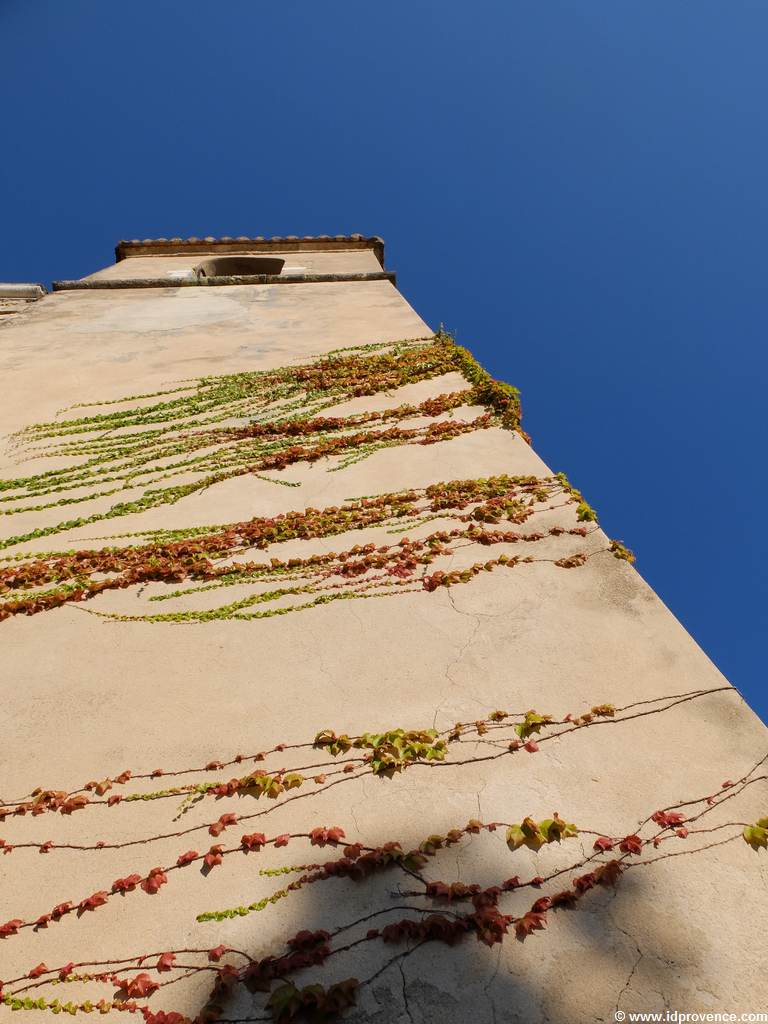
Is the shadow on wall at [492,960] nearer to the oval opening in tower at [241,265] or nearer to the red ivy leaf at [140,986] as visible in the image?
the red ivy leaf at [140,986]

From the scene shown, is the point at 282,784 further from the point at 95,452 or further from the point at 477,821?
the point at 95,452

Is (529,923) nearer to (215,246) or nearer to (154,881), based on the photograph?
(154,881)

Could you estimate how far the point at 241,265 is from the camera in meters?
14.2

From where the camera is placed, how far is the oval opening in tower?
13.8 metres

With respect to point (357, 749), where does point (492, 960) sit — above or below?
below

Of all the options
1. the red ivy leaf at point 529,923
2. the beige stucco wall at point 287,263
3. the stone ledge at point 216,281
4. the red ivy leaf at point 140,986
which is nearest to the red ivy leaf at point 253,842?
the red ivy leaf at point 140,986

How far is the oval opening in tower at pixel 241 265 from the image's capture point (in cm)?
1379

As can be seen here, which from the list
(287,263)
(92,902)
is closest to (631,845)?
(92,902)

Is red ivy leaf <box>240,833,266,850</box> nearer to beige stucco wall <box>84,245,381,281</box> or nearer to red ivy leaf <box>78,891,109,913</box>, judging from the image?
red ivy leaf <box>78,891,109,913</box>

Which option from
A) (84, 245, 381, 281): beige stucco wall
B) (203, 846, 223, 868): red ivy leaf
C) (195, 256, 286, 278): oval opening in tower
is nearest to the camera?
(203, 846, 223, 868): red ivy leaf

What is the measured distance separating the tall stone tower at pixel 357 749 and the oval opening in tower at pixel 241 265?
9475mm

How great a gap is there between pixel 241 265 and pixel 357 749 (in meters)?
13.4

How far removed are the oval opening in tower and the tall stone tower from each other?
31.1 feet

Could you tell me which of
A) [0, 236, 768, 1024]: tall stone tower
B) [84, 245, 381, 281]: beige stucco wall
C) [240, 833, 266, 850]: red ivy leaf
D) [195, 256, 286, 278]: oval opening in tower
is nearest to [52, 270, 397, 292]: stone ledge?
[84, 245, 381, 281]: beige stucco wall
